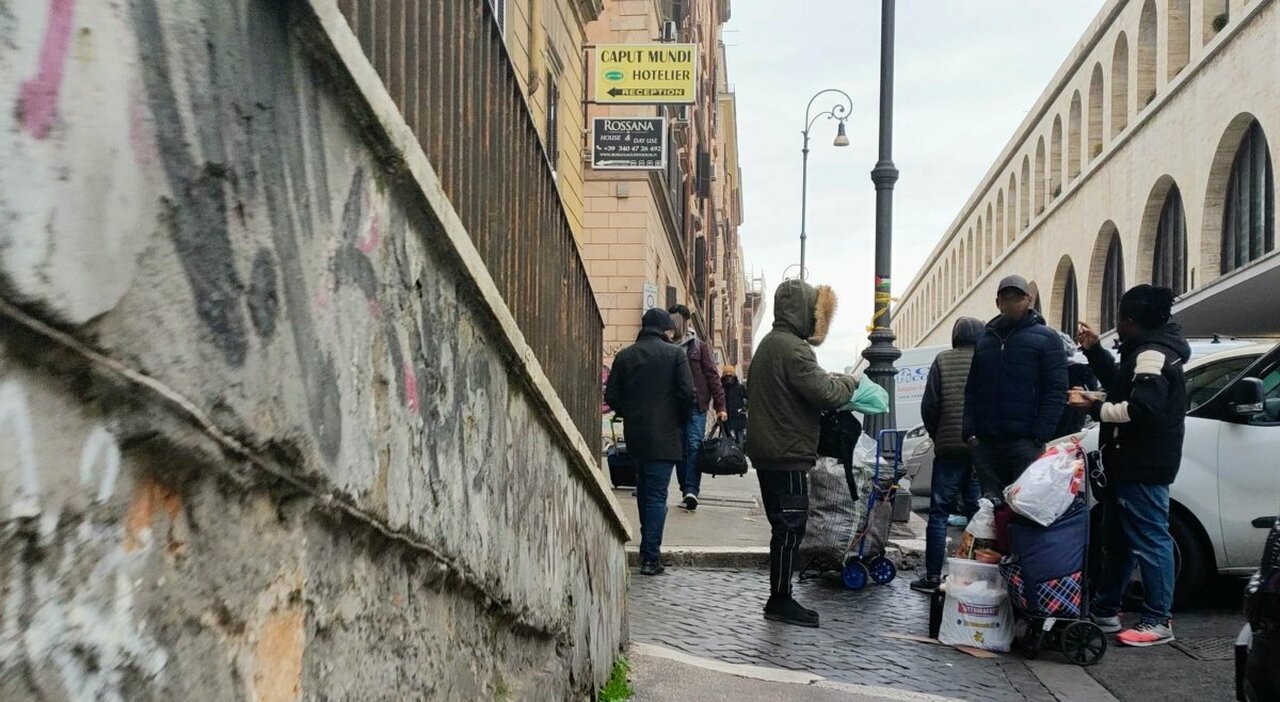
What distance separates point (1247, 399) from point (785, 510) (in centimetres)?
272

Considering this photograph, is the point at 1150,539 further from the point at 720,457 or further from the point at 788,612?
the point at 720,457

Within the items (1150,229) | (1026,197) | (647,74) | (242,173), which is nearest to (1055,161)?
(1026,197)

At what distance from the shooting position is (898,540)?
9289 millimetres

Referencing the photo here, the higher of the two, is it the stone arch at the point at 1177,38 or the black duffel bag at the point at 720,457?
the stone arch at the point at 1177,38

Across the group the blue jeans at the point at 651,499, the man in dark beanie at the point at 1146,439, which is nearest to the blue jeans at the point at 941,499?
the man in dark beanie at the point at 1146,439

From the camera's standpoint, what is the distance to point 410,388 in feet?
7.57

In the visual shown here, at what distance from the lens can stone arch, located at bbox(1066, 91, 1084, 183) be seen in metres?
43.3

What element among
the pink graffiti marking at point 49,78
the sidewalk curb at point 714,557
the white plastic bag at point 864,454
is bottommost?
the sidewalk curb at point 714,557

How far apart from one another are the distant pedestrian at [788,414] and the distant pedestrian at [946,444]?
115 centimetres

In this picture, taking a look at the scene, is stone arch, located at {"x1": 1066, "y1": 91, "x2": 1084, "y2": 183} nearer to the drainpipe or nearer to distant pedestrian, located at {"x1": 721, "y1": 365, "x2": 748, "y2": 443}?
distant pedestrian, located at {"x1": 721, "y1": 365, "x2": 748, "y2": 443}

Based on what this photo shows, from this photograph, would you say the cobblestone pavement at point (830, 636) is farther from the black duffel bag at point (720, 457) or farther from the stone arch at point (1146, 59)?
the stone arch at point (1146, 59)

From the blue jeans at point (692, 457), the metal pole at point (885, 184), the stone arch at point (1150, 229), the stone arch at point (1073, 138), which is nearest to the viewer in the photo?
the blue jeans at point (692, 457)

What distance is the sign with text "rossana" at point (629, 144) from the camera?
17141 mm

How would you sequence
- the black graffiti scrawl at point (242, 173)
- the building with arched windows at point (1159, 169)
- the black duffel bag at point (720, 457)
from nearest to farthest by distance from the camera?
1. the black graffiti scrawl at point (242, 173)
2. the black duffel bag at point (720, 457)
3. the building with arched windows at point (1159, 169)
